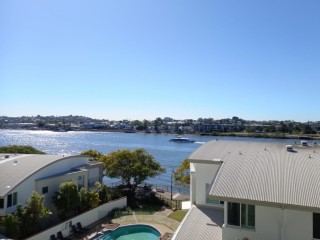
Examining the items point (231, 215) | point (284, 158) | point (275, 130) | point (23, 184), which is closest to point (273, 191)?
point (231, 215)

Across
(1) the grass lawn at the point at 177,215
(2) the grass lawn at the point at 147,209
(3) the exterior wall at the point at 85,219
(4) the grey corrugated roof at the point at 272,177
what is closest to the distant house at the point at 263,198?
(4) the grey corrugated roof at the point at 272,177

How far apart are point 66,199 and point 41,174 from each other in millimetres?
3106

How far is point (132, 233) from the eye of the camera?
25453mm

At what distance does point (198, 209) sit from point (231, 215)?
14.8 feet

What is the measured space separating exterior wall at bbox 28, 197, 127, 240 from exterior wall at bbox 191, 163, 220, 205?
11.1m

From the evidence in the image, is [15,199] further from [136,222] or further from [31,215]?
[136,222]

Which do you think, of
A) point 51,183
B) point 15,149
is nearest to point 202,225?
point 51,183

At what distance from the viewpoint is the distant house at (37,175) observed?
23.0m

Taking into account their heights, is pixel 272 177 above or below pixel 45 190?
above

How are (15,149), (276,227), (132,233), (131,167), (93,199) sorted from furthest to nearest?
(15,149)
(131,167)
(93,199)
(132,233)
(276,227)

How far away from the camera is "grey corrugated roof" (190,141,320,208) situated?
1323cm

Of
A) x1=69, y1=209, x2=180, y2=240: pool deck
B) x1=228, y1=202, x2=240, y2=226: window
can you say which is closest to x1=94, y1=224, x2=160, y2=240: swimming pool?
x1=69, y1=209, x2=180, y2=240: pool deck

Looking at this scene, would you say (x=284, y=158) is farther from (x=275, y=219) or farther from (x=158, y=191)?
(x=158, y=191)

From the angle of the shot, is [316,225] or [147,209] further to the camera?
[147,209]
